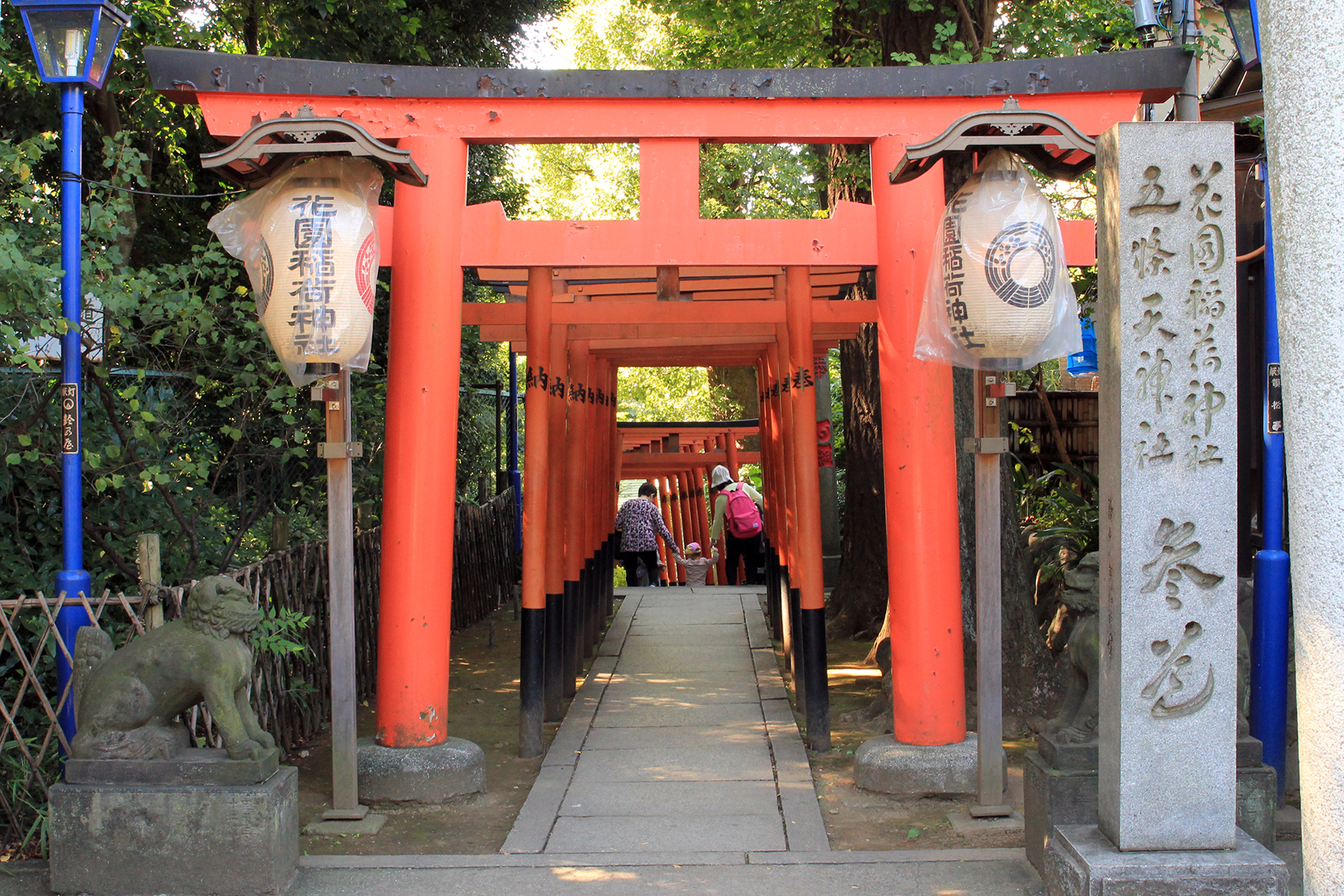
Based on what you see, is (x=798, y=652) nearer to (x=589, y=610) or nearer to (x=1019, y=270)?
(x=589, y=610)

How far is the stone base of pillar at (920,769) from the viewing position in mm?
5121

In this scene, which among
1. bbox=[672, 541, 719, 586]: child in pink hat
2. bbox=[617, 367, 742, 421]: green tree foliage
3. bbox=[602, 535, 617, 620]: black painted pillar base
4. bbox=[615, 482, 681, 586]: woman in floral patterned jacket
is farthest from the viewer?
bbox=[617, 367, 742, 421]: green tree foliage

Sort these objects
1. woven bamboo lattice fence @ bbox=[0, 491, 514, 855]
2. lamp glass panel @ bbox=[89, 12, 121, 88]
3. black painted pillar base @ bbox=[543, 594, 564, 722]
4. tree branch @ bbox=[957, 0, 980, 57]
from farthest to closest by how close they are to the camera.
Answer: tree branch @ bbox=[957, 0, 980, 57]
black painted pillar base @ bbox=[543, 594, 564, 722]
lamp glass panel @ bbox=[89, 12, 121, 88]
woven bamboo lattice fence @ bbox=[0, 491, 514, 855]

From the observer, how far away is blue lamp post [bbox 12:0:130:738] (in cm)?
452

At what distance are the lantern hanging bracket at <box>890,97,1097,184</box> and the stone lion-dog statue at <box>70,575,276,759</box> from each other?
3399 millimetres

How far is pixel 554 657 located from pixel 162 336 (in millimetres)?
3118

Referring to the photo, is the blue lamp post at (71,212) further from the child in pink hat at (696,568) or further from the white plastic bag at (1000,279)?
the child in pink hat at (696,568)

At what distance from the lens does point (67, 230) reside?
4.61m

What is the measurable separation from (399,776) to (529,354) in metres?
2.47

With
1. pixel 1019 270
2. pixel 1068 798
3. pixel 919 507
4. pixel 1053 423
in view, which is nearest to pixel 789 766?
pixel 919 507

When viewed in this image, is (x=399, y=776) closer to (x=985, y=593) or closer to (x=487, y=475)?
(x=985, y=593)

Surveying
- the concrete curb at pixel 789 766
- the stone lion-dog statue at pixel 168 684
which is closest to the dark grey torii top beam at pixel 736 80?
the stone lion-dog statue at pixel 168 684

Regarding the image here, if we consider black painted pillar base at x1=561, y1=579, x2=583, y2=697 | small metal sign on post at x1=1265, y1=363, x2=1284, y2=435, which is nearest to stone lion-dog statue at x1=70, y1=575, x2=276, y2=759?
black painted pillar base at x1=561, y1=579, x2=583, y2=697

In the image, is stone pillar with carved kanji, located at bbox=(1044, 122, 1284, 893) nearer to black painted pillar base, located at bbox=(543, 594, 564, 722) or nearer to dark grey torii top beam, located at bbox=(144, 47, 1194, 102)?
dark grey torii top beam, located at bbox=(144, 47, 1194, 102)
